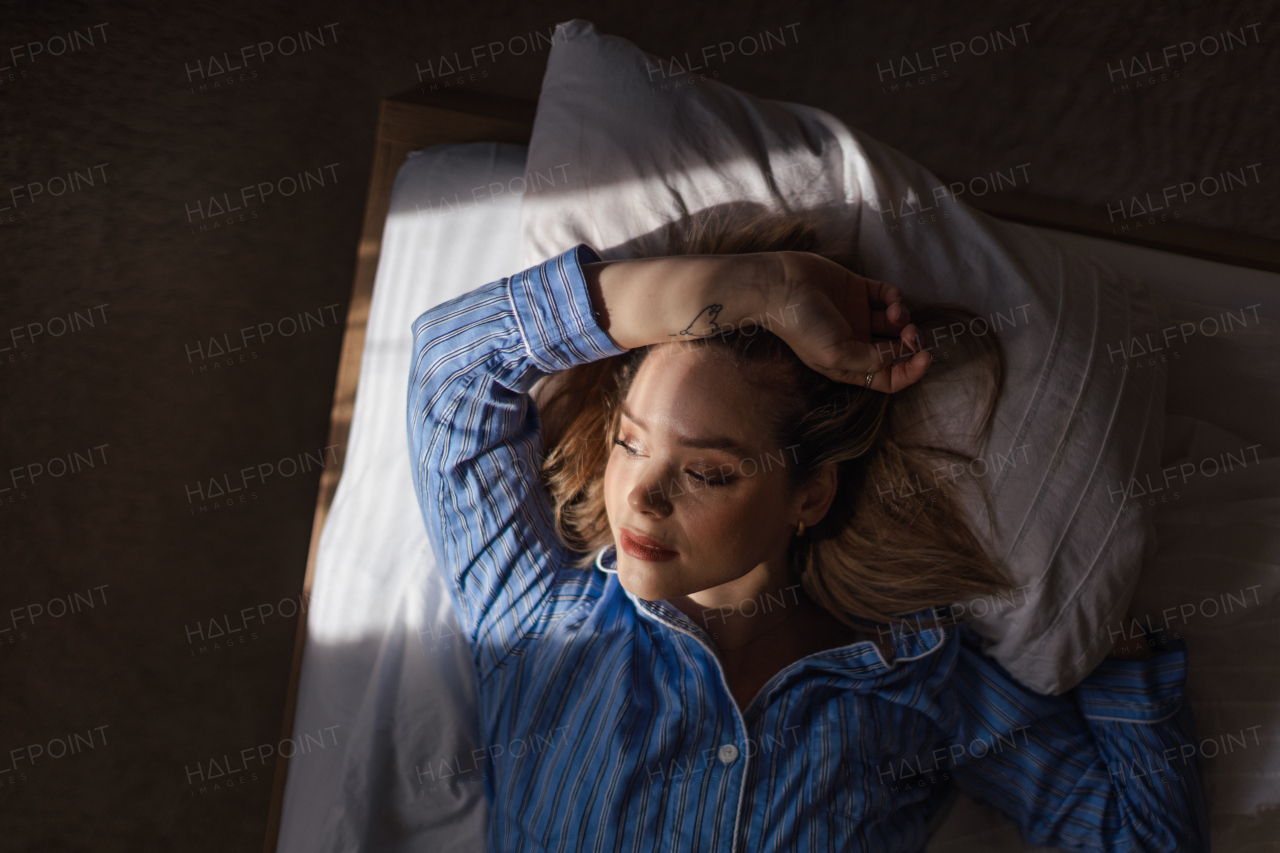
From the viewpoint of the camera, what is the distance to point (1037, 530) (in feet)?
3.71

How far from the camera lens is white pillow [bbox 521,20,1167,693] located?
112 cm

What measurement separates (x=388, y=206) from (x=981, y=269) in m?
1.02

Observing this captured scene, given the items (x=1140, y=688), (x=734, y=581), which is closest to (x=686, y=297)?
(x=734, y=581)

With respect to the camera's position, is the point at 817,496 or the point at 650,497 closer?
the point at 650,497

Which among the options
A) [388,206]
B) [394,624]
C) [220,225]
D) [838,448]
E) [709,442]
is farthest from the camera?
[220,225]

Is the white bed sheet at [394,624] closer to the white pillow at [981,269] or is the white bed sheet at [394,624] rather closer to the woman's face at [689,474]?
the white pillow at [981,269]

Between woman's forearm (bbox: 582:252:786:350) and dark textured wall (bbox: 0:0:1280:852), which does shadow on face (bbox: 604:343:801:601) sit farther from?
dark textured wall (bbox: 0:0:1280:852)

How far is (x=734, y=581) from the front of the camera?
1.18 m

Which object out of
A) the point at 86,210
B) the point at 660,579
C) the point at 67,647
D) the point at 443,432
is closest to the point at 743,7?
the point at 443,432

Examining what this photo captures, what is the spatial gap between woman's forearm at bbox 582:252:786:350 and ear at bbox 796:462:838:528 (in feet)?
0.83

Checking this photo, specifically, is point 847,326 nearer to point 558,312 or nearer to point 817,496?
point 817,496

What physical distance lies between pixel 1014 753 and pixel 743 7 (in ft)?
4.99

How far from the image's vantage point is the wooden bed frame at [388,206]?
4.75 ft

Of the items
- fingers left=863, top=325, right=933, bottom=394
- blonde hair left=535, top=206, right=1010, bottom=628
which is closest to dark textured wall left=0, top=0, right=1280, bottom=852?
blonde hair left=535, top=206, right=1010, bottom=628
